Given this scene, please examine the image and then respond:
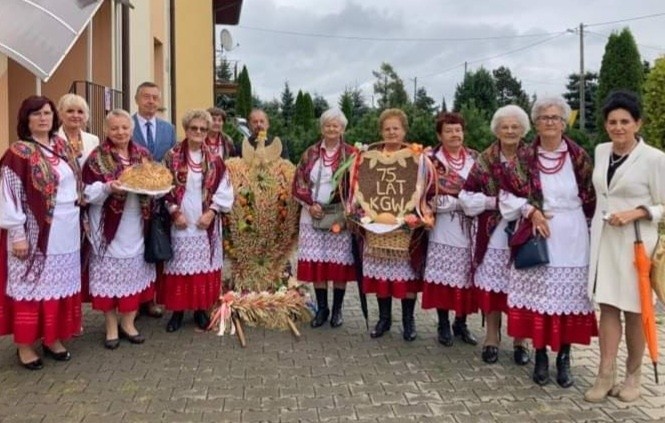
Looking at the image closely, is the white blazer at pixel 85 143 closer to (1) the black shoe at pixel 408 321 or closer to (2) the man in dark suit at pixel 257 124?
(2) the man in dark suit at pixel 257 124

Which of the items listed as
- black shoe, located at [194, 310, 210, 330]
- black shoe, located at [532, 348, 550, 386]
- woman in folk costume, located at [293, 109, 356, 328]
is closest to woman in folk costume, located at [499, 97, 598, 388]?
black shoe, located at [532, 348, 550, 386]

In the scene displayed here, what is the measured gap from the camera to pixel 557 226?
4.86 m

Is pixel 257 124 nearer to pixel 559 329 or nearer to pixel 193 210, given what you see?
pixel 193 210

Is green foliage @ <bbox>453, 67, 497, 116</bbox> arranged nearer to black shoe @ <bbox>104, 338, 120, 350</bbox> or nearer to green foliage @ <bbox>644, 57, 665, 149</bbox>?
green foliage @ <bbox>644, 57, 665, 149</bbox>

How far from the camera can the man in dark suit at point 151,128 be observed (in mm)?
6559

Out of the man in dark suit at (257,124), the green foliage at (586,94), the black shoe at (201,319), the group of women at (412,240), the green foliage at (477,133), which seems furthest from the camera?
the green foliage at (586,94)

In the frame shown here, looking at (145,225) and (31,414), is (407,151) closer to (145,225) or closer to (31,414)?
(145,225)

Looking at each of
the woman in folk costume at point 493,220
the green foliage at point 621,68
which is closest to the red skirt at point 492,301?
the woman in folk costume at point 493,220

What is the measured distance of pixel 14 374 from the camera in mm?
5207

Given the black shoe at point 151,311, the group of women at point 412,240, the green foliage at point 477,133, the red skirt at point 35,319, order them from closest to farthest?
1. the group of women at point 412,240
2. the red skirt at point 35,319
3. the black shoe at point 151,311
4. the green foliage at point 477,133

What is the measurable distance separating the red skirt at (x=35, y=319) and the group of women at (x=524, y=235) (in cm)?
210

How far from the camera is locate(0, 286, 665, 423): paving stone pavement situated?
175 inches

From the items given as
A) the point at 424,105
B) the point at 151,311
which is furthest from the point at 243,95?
the point at 151,311

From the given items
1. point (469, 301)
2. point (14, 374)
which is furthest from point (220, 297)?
point (469, 301)
